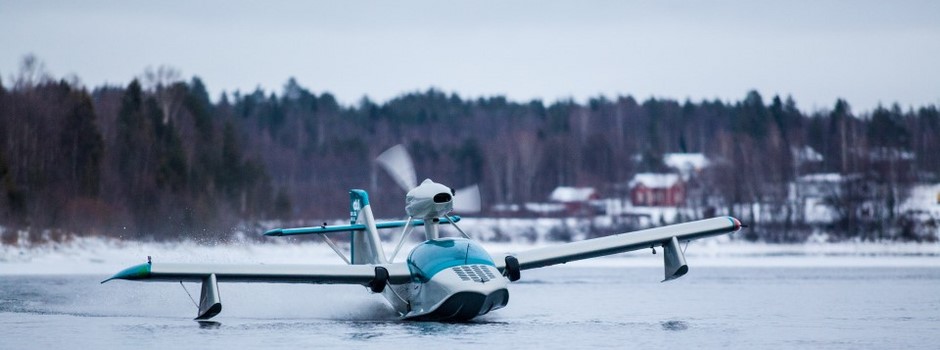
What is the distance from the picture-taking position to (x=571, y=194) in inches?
3954

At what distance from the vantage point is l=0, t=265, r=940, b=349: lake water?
2062 cm

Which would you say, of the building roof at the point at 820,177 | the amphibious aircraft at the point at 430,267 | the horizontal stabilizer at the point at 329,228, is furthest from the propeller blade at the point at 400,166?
the building roof at the point at 820,177

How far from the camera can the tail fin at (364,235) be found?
26609mm

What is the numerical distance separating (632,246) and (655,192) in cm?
7110

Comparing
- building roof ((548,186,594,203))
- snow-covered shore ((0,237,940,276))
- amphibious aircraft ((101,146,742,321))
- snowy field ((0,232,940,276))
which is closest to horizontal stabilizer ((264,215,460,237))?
amphibious aircraft ((101,146,742,321))

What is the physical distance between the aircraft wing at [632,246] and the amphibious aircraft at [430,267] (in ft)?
0.06

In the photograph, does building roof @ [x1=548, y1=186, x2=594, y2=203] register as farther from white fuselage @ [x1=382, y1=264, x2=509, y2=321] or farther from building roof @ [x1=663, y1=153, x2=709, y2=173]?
white fuselage @ [x1=382, y1=264, x2=509, y2=321]

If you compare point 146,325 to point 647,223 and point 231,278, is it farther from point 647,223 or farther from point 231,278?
point 647,223

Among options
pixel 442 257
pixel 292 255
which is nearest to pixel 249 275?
pixel 442 257

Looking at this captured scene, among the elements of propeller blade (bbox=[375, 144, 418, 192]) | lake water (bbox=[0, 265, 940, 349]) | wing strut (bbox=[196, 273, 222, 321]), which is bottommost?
lake water (bbox=[0, 265, 940, 349])

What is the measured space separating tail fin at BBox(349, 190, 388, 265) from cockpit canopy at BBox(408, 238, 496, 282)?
2.30 metres

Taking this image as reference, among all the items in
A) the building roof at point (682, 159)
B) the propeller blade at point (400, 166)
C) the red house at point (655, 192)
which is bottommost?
the propeller blade at point (400, 166)

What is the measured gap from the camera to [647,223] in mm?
75375

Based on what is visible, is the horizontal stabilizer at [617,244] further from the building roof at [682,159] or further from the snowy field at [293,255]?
the building roof at [682,159]
